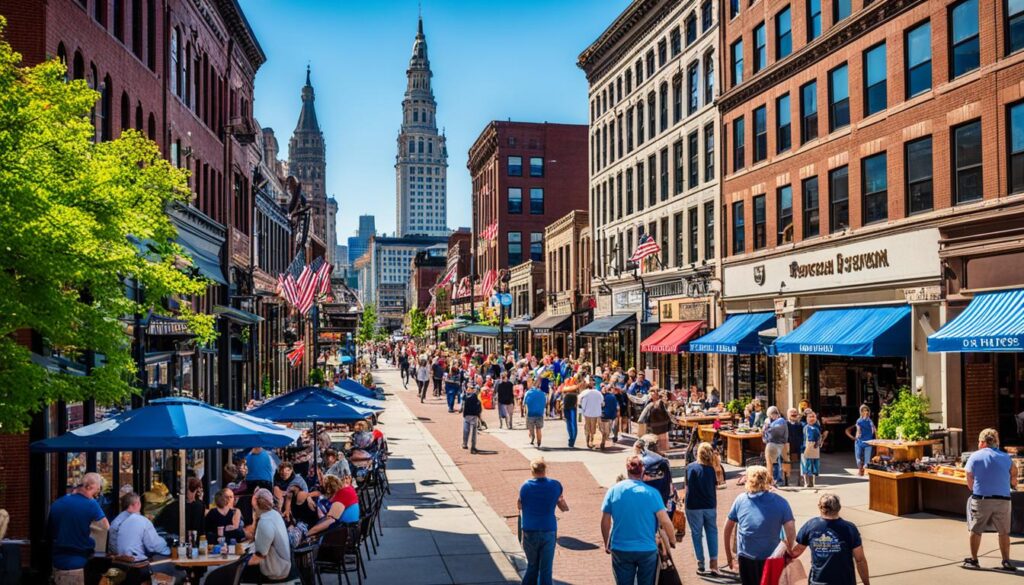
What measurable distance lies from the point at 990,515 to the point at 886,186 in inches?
501

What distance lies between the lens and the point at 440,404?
41.1m

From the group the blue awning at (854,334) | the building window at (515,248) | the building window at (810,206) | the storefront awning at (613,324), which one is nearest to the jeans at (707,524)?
the blue awning at (854,334)

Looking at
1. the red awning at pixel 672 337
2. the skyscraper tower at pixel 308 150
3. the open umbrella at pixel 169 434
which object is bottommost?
the open umbrella at pixel 169 434

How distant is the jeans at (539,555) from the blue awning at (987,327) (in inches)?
404

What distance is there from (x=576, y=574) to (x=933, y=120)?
572 inches

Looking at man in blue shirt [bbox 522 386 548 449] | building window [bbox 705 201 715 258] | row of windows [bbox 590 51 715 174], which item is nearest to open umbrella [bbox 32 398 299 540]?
man in blue shirt [bbox 522 386 548 449]

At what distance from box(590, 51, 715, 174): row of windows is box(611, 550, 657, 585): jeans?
27.0m

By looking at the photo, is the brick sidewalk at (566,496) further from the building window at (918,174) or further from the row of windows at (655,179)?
the row of windows at (655,179)

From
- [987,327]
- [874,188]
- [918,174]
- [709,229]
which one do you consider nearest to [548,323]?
[709,229]

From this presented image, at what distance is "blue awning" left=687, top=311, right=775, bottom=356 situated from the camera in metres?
27.9

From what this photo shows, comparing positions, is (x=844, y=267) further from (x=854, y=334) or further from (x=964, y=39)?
(x=964, y=39)

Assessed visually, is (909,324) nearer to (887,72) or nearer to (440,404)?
(887,72)

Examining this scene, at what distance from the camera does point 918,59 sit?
71.1ft

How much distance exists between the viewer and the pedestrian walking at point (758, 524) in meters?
9.51
